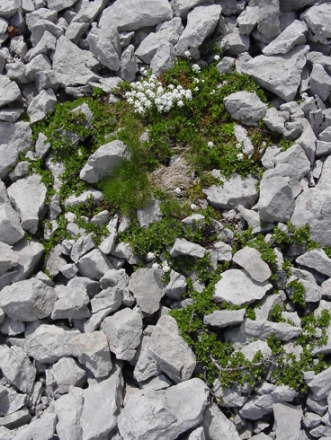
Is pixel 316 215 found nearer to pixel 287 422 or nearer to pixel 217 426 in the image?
pixel 287 422

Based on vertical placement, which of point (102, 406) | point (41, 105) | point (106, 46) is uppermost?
point (106, 46)

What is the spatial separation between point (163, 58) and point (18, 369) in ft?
21.3

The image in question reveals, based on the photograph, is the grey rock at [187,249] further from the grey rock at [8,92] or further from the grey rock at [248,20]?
the grey rock at [248,20]

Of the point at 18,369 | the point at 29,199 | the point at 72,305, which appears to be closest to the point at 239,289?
the point at 72,305

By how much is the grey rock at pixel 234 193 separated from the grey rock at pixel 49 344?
3.37 m

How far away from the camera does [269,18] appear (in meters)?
9.88

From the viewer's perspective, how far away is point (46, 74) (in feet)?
33.3

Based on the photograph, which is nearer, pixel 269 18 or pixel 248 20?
pixel 269 18

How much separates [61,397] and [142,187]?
3.83 m

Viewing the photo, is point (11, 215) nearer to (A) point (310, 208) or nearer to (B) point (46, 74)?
(B) point (46, 74)

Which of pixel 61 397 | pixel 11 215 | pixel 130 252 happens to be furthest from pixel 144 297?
pixel 11 215

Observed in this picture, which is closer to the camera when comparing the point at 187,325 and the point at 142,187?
the point at 187,325

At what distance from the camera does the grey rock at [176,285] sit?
27.1 ft

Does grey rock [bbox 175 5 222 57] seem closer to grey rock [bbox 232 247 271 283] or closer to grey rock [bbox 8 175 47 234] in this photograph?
grey rock [bbox 8 175 47 234]
